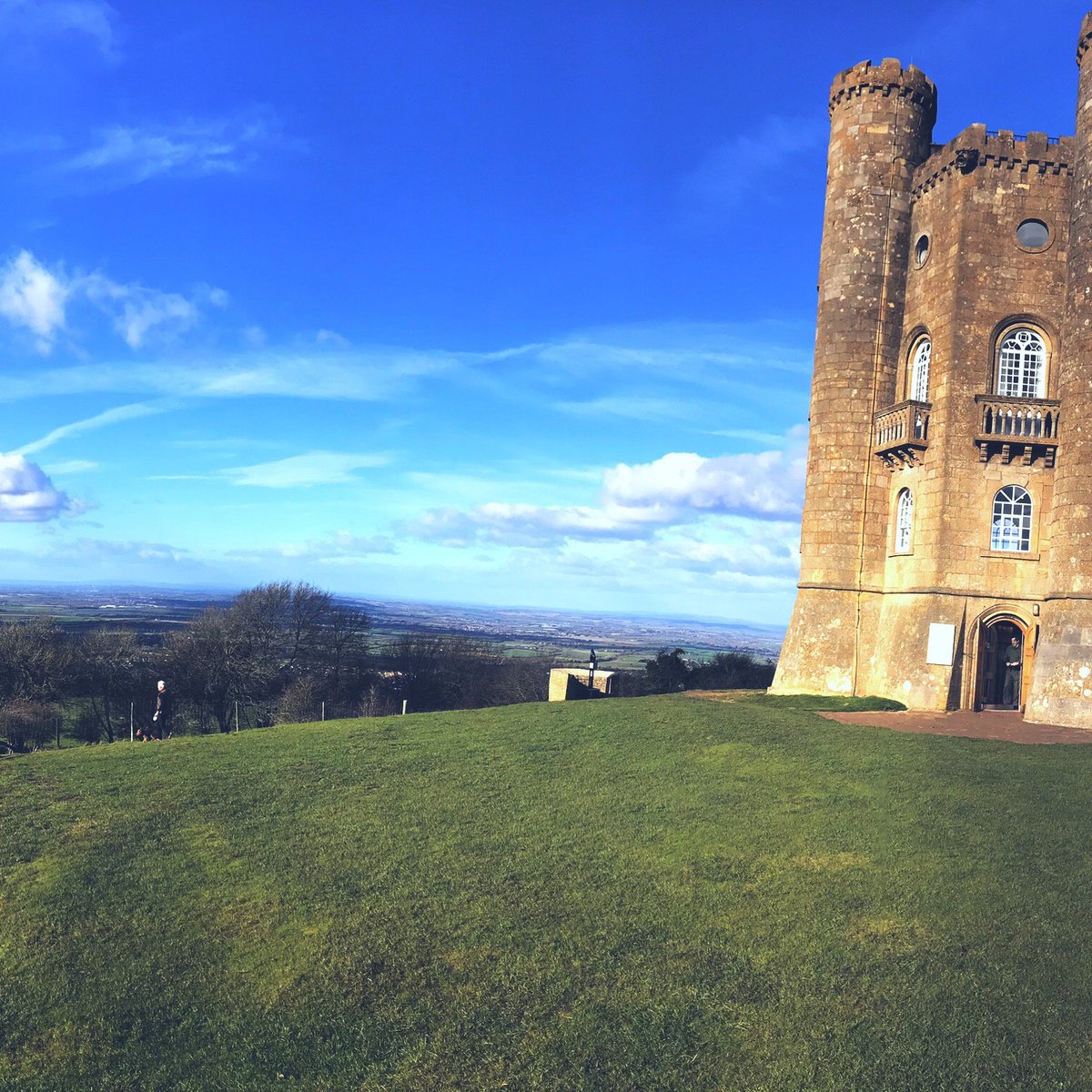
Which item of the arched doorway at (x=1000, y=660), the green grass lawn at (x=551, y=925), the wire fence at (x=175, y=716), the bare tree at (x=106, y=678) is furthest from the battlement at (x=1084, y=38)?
the bare tree at (x=106, y=678)

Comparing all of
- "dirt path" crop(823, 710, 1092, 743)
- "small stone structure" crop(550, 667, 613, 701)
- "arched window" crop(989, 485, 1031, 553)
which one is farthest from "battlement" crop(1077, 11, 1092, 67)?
"small stone structure" crop(550, 667, 613, 701)

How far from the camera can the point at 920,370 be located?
29.6m

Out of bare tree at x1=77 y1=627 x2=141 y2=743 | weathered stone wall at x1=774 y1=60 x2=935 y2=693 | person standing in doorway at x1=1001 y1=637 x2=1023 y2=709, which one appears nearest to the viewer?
person standing in doorway at x1=1001 y1=637 x2=1023 y2=709

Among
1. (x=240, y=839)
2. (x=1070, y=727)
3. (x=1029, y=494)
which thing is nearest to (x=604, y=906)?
(x=240, y=839)

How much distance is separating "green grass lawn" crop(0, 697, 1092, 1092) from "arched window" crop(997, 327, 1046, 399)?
43.0ft

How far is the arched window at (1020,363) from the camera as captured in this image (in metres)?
27.4

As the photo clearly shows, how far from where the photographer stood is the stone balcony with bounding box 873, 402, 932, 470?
1107 inches

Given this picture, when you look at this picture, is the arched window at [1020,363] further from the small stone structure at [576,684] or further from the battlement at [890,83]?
the small stone structure at [576,684]

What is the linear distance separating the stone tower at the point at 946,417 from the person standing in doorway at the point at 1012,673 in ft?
0.24

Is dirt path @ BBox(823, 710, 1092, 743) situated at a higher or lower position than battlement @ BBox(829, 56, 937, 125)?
lower

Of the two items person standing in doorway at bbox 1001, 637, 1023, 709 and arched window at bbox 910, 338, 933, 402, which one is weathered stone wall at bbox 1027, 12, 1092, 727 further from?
arched window at bbox 910, 338, 933, 402

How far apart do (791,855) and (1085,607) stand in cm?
1512

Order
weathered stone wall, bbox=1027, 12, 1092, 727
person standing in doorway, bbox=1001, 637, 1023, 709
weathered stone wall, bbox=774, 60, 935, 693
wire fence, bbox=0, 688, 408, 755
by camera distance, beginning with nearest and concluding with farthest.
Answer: weathered stone wall, bbox=1027, 12, 1092, 727, person standing in doorway, bbox=1001, 637, 1023, 709, weathered stone wall, bbox=774, 60, 935, 693, wire fence, bbox=0, 688, 408, 755

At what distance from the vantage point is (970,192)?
90.5 feet
